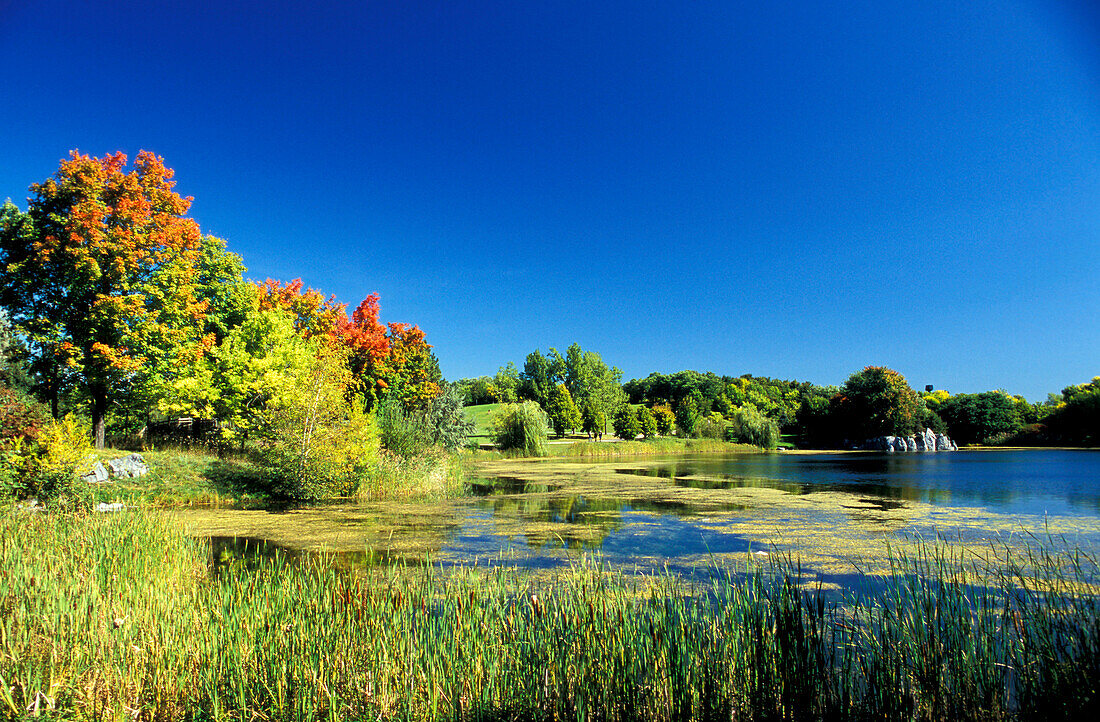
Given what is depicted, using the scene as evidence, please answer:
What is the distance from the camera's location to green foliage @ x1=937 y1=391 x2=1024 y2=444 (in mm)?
68562

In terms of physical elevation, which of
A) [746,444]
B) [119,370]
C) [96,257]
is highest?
[96,257]

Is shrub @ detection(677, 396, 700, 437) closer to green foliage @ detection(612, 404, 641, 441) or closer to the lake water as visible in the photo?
green foliage @ detection(612, 404, 641, 441)

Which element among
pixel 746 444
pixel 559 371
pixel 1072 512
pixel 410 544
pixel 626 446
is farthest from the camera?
pixel 559 371

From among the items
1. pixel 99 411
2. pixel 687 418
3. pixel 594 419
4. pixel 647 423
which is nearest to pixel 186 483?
pixel 99 411

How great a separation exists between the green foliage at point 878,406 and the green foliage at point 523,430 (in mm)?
46729

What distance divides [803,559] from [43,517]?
1259cm

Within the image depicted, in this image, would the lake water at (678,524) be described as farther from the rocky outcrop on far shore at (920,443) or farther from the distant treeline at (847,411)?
the rocky outcrop on far shore at (920,443)

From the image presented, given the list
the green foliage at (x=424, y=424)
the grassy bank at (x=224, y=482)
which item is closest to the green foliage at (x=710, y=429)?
the green foliage at (x=424, y=424)

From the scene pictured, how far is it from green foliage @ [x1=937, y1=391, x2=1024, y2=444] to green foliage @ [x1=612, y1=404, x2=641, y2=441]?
146 ft

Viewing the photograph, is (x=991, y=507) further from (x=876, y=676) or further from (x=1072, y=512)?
(x=876, y=676)

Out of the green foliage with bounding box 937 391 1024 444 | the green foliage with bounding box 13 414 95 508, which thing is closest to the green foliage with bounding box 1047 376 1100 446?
the green foliage with bounding box 937 391 1024 444

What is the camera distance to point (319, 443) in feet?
55.4

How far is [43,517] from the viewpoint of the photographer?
8594mm

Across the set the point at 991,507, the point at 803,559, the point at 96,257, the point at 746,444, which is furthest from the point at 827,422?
the point at 96,257
